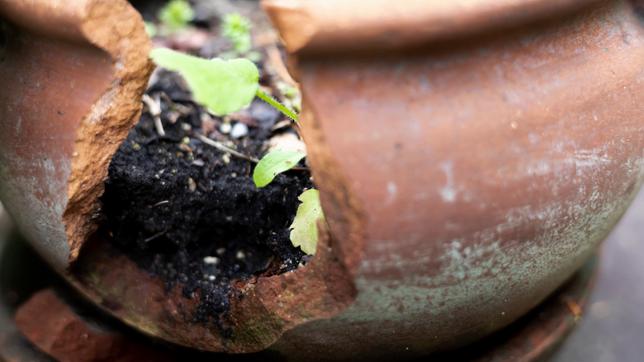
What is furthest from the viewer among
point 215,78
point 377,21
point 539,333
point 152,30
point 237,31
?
point 152,30

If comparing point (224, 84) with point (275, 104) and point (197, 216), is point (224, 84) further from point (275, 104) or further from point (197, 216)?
point (197, 216)

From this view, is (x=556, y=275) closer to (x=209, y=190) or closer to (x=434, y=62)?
(x=434, y=62)

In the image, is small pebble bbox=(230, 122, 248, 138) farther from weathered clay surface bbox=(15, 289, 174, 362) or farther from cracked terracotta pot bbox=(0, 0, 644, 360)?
weathered clay surface bbox=(15, 289, 174, 362)

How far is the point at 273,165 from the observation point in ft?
3.49

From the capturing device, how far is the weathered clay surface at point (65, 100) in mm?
890

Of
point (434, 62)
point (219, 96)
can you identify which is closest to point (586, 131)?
point (434, 62)

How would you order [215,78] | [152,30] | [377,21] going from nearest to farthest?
[377,21]
[215,78]
[152,30]

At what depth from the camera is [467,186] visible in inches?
29.9

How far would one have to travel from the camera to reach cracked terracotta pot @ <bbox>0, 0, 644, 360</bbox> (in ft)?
2.43

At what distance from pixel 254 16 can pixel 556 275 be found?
6.42ft

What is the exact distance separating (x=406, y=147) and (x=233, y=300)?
581mm

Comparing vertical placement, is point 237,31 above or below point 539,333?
above

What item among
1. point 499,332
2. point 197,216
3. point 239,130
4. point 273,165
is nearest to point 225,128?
point 239,130

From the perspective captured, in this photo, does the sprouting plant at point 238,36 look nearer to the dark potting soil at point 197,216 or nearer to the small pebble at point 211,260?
the dark potting soil at point 197,216
